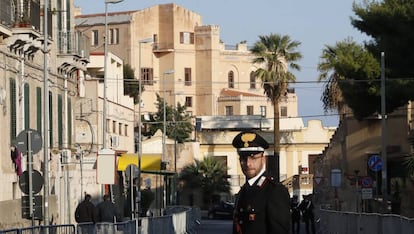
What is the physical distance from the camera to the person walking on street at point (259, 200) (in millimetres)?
10391

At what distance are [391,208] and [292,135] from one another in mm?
54472

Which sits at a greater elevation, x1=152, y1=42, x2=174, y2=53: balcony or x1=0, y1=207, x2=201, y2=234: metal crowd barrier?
x1=152, y1=42, x2=174, y2=53: balcony

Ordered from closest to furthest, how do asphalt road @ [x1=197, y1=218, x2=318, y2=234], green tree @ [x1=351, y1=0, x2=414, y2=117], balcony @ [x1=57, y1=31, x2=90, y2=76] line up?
1. green tree @ [x1=351, y1=0, x2=414, y2=117]
2. balcony @ [x1=57, y1=31, x2=90, y2=76]
3. asphalt road @ [x1=197, y1=218, x2=318, y2=234]

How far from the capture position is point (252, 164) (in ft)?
34.5

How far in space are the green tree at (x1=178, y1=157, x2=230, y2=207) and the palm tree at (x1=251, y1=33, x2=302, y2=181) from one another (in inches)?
377

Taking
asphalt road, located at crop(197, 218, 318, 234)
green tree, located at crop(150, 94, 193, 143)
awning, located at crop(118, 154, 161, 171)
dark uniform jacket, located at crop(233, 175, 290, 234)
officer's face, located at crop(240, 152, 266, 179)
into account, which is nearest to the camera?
dark uniform jacket, located at crop(233, 175, 290, 234)

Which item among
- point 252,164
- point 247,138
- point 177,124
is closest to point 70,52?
point 247,138

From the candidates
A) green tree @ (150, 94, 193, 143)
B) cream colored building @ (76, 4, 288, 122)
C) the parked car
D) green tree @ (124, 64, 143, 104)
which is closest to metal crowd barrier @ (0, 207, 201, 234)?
the parked car

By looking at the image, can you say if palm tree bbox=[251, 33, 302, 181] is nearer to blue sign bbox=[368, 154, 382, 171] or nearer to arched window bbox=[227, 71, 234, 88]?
blue sign bbox=[368, 154, 382, 171]

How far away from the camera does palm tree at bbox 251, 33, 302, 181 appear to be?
8350 cm

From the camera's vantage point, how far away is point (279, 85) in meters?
83.4

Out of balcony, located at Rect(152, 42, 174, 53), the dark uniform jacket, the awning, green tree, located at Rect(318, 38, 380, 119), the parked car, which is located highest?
balcony, located at Rect(152, 42, 174, 53)

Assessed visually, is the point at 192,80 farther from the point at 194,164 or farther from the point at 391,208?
the point at 391,208

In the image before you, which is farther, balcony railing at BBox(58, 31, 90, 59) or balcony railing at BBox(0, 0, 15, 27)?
balcony railing at BBox(58, 31, 90, 59)
